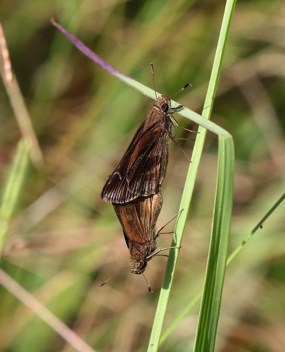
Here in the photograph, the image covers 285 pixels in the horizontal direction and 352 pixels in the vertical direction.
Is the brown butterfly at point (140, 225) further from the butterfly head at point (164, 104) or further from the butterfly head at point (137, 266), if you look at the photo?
the butterfly head at point (164, 104)

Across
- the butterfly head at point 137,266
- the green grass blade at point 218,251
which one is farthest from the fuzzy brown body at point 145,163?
the green grass blade at point 218,251

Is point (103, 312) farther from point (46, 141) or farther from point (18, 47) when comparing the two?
point (18, 47)

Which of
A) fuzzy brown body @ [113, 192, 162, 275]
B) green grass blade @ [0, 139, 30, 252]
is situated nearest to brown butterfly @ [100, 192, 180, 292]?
fuzzy brown body @ [113, 192, 162, 275]

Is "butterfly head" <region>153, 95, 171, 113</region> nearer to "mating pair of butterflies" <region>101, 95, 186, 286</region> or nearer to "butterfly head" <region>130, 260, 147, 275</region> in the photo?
"mating pair of butterflies" <region>101, 95, 186, 286</region>

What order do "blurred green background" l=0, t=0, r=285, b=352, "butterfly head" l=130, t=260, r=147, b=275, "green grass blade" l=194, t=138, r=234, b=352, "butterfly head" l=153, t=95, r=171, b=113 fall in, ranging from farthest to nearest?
"blurred green background" l=0, t=0, r=285, b=352 → "butterfly head" l=153, t=95, r=171, b=113 → "butterfly head" l=130, t=260, r=147, b=275 → "green grass blade" l=194, t=138, r=234, b=352

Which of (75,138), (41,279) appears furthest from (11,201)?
(75,138)

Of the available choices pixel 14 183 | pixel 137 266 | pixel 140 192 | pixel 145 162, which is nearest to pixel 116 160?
pixel 145 162

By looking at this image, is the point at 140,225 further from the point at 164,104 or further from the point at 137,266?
the point at 164,104
